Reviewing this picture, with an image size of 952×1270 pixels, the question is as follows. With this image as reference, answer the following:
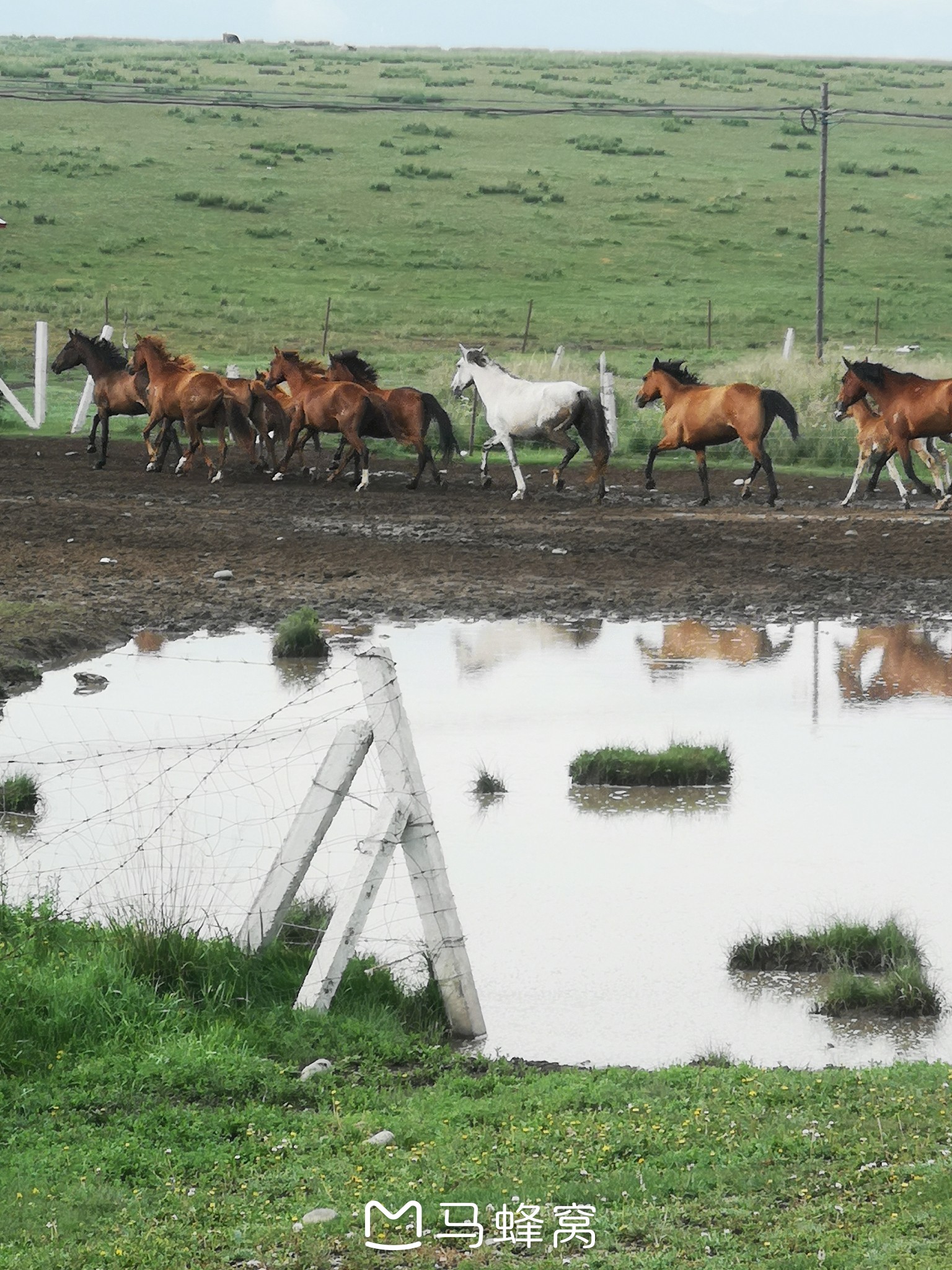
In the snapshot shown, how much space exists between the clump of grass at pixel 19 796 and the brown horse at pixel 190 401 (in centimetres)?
1364

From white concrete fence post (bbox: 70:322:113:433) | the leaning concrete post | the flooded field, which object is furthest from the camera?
white concrete fence post (bbox: 70:322:113:433)

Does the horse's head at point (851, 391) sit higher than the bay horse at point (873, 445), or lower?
higher

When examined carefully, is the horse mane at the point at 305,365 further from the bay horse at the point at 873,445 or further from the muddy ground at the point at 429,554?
the bay horse at the point at 873,445

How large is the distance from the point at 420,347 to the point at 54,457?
18.7m

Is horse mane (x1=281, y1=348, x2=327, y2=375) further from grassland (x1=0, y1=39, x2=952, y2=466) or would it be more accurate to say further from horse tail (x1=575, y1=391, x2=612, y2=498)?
grassland (x1=0, y1=39, x2=952, y2=466)

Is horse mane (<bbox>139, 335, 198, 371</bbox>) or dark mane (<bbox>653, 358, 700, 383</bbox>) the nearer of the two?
dark mane (<bbox>653, 358, 700, 383</bbox>)

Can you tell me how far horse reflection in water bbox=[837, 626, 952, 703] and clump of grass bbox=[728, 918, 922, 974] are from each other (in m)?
5.07

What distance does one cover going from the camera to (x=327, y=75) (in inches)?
3922

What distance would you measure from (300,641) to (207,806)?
13.2 ft

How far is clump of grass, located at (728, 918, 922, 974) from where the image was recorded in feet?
22.1

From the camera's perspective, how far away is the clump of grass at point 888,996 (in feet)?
20.6

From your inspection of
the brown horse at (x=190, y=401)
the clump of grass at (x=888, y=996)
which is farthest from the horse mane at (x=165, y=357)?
the clump of grass at (x=888, y=996)

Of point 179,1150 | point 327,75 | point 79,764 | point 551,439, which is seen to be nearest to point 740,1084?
point 179,1150

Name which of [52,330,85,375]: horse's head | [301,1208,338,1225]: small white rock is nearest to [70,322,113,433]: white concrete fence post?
[52,330,85,375]: horse's head
